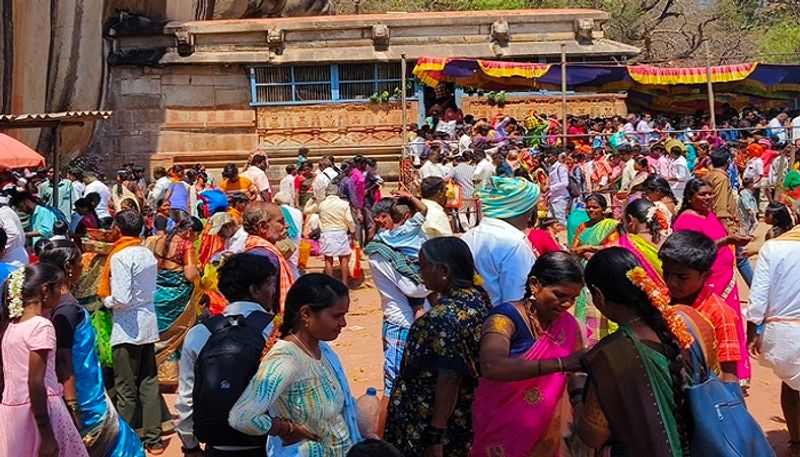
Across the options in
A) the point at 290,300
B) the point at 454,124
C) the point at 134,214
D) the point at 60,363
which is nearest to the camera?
the point at 290,300

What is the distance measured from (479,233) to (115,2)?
1673 cm

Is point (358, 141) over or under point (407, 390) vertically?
over

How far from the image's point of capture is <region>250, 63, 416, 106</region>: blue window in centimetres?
1991

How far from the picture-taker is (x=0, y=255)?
559 centimetres

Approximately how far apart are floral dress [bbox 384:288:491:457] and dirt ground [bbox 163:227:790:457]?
10.0ft

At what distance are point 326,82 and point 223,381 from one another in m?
16.9

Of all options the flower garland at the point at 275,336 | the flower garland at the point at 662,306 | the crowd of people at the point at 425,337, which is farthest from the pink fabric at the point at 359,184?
the flower garland at the point at 662,306

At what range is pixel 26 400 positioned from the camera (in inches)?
161

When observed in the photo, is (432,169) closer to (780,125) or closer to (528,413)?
(780,125)

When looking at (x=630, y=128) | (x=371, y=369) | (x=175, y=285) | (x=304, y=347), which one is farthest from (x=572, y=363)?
(x=630, y=128)

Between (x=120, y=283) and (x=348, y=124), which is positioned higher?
(x=348, y=124)

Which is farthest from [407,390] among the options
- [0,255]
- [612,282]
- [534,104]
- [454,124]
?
[534,104]

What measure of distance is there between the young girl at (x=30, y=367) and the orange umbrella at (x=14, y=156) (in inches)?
216

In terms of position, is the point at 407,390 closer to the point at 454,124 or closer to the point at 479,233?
the point at 479,233
